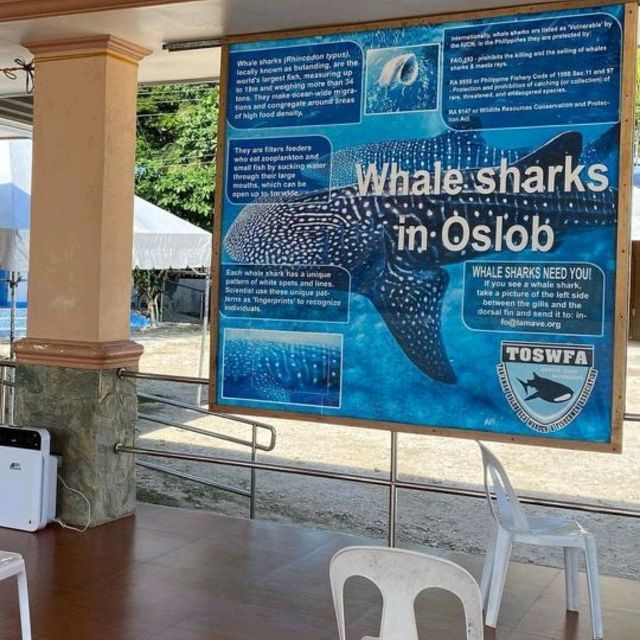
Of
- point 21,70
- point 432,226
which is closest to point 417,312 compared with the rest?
point 432,226

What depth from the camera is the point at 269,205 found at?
452cm

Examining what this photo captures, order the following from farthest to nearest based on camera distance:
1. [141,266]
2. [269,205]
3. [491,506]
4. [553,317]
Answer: [141,266], [269,205], [553,317], [491,506]

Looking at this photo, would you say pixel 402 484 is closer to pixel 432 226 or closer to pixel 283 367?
pixel 283 367

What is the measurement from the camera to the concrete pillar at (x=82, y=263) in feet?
15.7

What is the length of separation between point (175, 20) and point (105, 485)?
2439 millimetres

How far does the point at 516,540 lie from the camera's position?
11.3 feet

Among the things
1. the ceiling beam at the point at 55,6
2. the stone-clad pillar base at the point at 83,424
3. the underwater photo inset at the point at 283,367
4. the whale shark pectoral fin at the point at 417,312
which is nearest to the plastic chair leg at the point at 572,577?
the whale shark pectoral fin at the point at 417,312

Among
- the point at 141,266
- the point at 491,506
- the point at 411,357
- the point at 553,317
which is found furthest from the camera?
the point at 141,266

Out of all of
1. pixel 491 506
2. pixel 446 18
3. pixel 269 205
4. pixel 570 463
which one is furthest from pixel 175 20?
pixel 570 463

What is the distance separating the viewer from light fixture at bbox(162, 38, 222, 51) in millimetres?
4711

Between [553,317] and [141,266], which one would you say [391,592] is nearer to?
[553,317]

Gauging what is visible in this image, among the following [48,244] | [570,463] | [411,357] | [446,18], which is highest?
[446,18]

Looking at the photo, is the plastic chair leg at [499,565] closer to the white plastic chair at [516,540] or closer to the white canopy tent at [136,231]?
the white plastic chair at [516,540]

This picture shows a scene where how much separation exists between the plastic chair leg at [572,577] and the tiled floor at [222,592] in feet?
0.22
